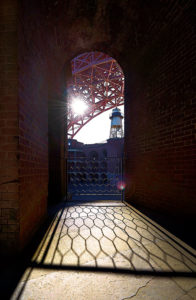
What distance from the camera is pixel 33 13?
189 centimetres

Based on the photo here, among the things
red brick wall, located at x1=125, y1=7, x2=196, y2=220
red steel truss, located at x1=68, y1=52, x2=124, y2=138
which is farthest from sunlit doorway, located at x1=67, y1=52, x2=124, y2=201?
red brick wall, located at x1=125, y1=7, x2=196, y2=220

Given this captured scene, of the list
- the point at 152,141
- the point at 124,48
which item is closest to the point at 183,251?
the point at 152,141

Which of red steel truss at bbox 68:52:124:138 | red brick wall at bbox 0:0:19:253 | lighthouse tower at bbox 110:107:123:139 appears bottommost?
red brick wall at bbox 0:0:19:253

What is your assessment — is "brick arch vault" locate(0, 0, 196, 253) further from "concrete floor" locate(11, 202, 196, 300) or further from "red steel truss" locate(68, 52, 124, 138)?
"red steel truss" locate(68, 52, 124, 138)

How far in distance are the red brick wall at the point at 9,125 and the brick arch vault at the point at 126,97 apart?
0.01 m

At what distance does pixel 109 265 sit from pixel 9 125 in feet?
6.38

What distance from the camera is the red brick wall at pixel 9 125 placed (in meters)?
1.42

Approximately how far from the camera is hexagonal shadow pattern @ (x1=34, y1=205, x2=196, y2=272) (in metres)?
1.30

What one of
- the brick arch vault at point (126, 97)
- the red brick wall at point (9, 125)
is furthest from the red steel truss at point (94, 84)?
the red brick wall at point (9, 125)

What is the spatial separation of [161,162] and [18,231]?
108 inches

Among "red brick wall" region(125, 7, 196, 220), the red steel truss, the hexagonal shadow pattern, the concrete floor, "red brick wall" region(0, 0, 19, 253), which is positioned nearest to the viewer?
the concrete floor

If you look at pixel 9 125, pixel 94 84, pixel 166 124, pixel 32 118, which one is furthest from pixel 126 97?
pixel 94 84

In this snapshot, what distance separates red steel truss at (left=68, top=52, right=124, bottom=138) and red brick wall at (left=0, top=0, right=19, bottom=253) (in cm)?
1007

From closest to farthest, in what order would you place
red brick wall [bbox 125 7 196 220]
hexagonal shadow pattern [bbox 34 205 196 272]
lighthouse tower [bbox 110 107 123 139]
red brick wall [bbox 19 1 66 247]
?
hexagonal shadow pattern [bbox 34 205 196 272]
red brick wall [bbox 19 1 66 247]
red brick wall [bbox 125 7 196 220]
lighthouse tower [bbox 110 107 123 139]
